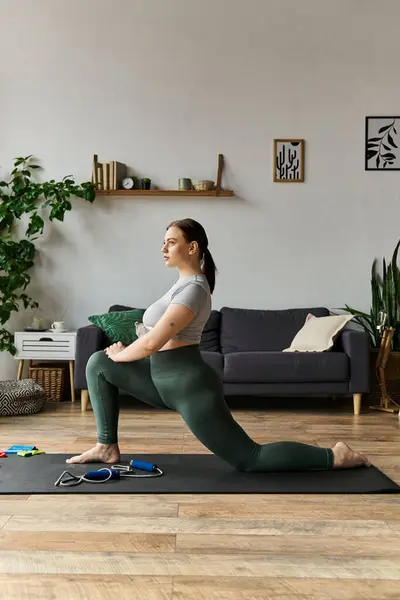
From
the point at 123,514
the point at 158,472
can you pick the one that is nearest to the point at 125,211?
the point at 158,472

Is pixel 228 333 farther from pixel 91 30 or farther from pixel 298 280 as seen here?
pixel 91 30

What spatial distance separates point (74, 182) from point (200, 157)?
104cm

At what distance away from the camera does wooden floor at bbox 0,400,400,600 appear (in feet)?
6.23

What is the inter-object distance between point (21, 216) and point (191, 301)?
135 inches

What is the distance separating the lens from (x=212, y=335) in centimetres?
555

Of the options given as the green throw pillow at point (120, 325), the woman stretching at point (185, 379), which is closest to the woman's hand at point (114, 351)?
the woman stretching at point (185, 379)

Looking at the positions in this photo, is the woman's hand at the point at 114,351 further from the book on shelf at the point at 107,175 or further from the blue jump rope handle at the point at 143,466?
the book on shelf at the point at 107,175

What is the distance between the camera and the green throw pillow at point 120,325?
191 inches

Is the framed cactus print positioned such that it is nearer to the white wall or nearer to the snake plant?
the white wall

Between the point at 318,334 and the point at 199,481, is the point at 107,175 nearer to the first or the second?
the point at 318,334

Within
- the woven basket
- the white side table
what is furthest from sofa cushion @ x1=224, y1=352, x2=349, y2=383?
the woven basket

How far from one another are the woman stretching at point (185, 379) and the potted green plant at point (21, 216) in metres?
2.59

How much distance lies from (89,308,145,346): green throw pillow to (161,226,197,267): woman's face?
1844 millimetres

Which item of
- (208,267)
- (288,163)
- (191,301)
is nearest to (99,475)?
(191,301)
